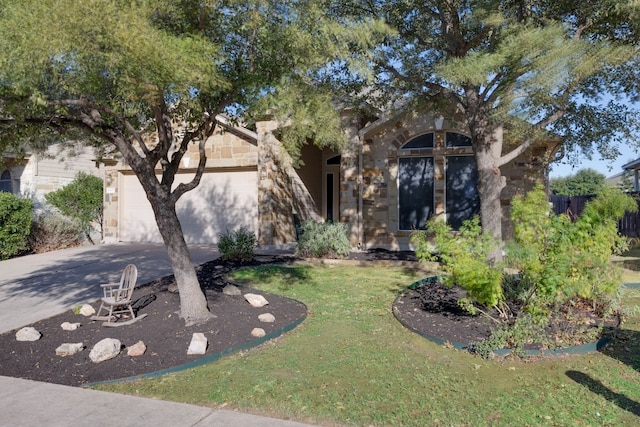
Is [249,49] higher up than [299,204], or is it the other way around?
[249,49]

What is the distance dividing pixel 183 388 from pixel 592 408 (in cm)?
362

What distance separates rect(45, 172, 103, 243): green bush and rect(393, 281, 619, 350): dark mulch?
506 inches

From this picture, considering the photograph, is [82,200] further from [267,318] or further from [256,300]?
[267,318]

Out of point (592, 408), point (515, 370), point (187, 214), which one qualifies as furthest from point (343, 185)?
point (592, 408)

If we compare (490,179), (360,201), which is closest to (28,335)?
(490,179)

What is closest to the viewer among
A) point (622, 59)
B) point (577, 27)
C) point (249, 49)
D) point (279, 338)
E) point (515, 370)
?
point (515, 370)

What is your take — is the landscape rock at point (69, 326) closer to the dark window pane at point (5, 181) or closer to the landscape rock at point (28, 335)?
the landscape rock at point (28, 335)

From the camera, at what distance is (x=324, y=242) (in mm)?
11805

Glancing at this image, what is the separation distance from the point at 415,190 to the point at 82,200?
1122cm

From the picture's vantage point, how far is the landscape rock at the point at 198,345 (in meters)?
5.50

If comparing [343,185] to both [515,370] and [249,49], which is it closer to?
[249,49]

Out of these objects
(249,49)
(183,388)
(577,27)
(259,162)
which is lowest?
(183,388)

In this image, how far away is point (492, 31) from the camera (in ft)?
29.8

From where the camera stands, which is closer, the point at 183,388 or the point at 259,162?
the point at 183,388
